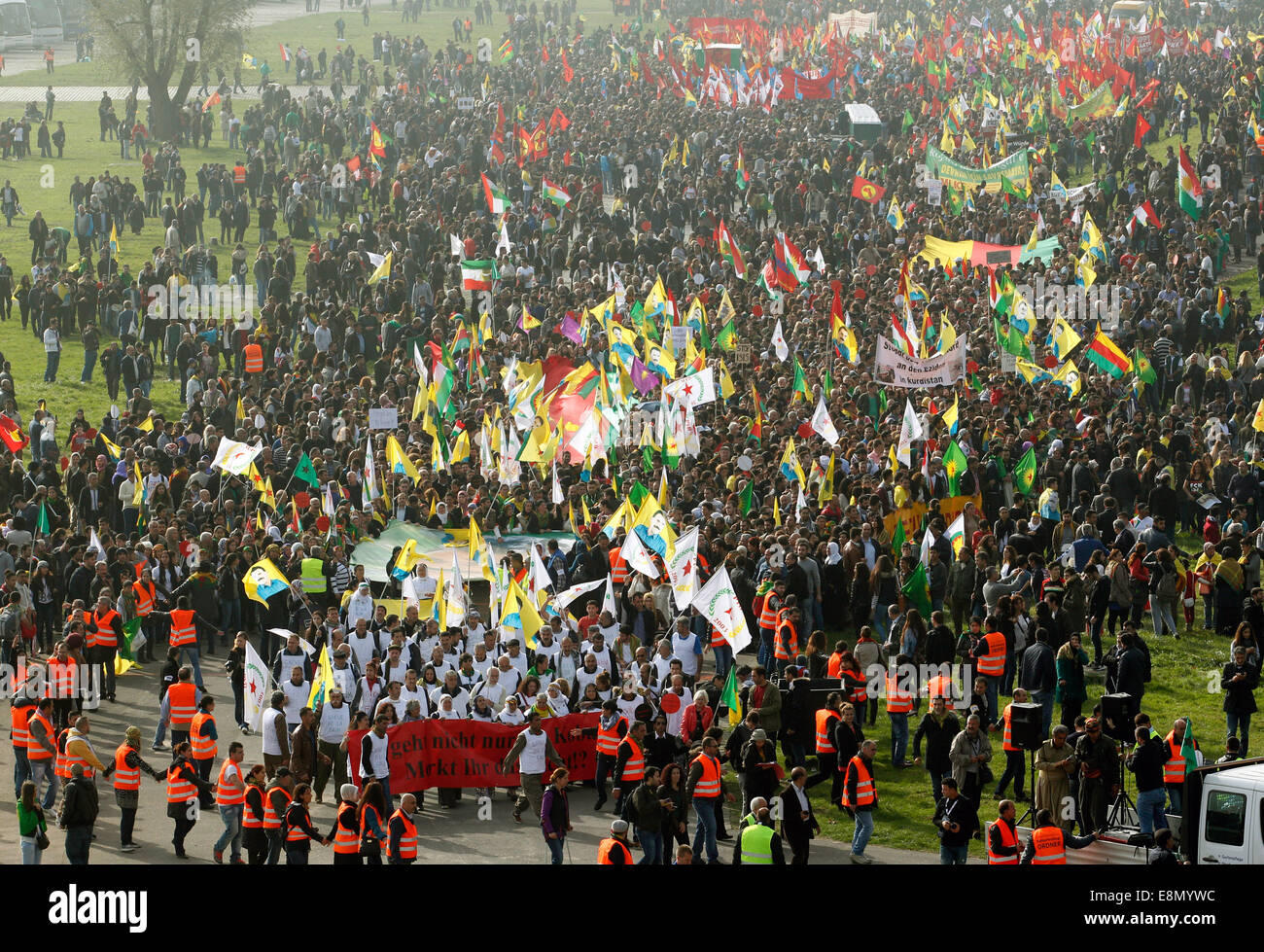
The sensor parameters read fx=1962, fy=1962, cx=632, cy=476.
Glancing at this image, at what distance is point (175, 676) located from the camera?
21391mm

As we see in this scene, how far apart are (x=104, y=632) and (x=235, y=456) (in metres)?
5.53

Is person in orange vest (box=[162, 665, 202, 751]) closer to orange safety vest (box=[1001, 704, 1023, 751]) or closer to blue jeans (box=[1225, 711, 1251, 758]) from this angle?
orange safety vest (box=[1001, 704, 1023, 751])

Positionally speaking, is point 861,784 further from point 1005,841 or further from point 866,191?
point 866,191

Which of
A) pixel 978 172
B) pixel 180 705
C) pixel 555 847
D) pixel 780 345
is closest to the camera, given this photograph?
pixel 555 847

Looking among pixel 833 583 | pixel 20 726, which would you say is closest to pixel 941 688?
pixel 833 583

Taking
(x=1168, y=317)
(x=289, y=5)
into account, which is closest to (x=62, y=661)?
(x=1168, y=317)

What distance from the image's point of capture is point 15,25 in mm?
86188

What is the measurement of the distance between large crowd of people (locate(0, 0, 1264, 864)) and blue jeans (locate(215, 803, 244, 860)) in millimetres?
67

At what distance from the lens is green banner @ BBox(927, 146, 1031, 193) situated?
46.9 metres

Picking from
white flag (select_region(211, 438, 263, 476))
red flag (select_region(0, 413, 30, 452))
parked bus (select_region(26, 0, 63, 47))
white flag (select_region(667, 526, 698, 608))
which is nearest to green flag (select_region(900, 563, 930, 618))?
white flag (select_region(667, 526, 698, 608))

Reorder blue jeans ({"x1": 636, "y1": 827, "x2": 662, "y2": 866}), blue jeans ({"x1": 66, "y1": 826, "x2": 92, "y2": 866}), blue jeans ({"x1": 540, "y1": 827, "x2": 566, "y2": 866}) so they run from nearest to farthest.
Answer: blue jeans ({"x1": 66, "y1": 826, "x2": 92, "y2": 866})
blue jeans ({"x1": 540, "y1": 827, "x2": 566, "y2": 866})
blue jeans ({"x1": 636, "y1": 827, "x2": 662, "y2": 866})
